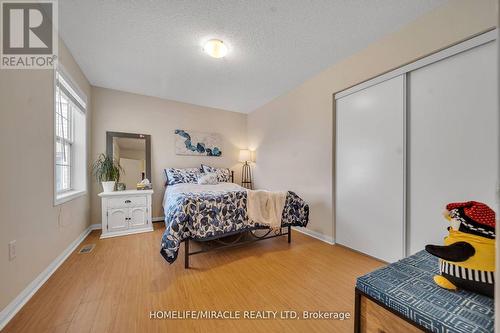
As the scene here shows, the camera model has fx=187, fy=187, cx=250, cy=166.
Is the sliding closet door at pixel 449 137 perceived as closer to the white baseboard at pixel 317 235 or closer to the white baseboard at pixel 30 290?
the white baseboard at pixel 317 235

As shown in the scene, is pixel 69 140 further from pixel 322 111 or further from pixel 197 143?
pixel 322 111

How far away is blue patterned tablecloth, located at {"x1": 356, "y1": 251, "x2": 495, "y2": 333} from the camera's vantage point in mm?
724

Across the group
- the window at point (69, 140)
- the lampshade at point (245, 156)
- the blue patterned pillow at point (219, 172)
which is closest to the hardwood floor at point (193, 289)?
the window at point (69, 140)

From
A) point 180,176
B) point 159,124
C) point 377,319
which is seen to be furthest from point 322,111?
point 159,124

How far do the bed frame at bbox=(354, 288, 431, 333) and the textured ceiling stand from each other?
2191mm

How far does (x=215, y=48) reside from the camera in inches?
82.7

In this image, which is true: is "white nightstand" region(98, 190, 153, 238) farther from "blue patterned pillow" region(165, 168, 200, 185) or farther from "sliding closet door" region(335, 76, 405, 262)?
"sliding closet door" region(335, 76, 405, 262)

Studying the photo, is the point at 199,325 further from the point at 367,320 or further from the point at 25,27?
the point at 25,27

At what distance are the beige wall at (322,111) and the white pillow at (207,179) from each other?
3.56ft

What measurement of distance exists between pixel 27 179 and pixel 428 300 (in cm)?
269

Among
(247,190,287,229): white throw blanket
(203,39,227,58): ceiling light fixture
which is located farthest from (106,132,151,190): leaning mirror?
(247,190,287,229): white throw blanket

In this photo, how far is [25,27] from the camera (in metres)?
1.57

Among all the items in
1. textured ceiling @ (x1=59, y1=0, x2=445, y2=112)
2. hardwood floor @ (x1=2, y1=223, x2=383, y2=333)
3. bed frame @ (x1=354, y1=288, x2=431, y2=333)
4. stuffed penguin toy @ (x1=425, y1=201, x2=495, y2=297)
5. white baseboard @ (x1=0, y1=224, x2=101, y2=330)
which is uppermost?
textured ceiling @ (x1=59, y1=0, x2=445, y2=112)

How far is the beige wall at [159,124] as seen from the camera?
3.21 meters
